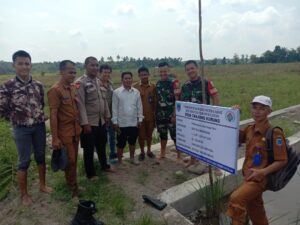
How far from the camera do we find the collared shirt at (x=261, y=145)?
9.73 feet

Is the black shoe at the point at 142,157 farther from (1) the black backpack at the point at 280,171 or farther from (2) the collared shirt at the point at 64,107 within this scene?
(1) the black backpack at the point at 280,171

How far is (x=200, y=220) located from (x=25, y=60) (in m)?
2.81

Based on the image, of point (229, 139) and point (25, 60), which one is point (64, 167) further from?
point (229, 139)

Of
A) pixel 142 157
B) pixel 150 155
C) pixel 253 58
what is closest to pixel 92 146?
pixel 142 157

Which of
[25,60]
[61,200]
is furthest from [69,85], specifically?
[61,200]

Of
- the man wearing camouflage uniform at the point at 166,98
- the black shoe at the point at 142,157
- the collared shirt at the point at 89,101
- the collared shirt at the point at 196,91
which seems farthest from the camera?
the black shoe at the point at 142,157

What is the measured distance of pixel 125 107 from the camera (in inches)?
198

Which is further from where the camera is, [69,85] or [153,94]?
[153,94]

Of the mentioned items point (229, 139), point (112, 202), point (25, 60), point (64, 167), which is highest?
point (25, 60)

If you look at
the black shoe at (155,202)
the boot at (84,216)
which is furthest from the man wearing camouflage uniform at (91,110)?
the boot at (84,216)

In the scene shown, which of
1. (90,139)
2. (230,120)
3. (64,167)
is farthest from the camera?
(90,139)

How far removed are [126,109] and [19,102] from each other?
1.65 metres

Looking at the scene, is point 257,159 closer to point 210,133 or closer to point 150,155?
point 210,133

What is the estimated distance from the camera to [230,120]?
3.39 m
